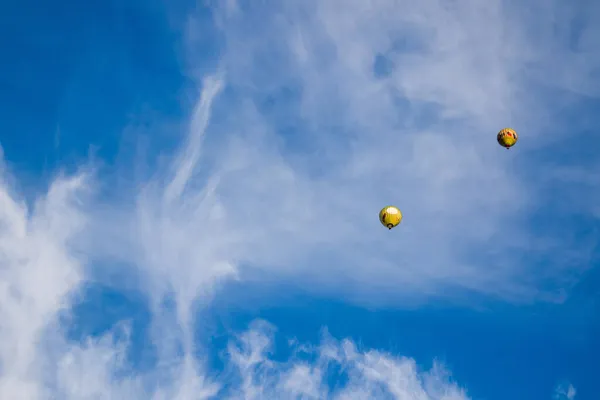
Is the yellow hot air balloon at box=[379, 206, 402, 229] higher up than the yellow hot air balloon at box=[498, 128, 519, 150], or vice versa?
the yellow hot air balloon at box=[498, 128, 519, 150]

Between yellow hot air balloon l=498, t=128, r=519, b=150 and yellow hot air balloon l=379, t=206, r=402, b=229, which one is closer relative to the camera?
yellow hot air balloon l=379, t=206, r=402, b=229

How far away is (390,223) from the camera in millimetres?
64625

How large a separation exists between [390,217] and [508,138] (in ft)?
77.5

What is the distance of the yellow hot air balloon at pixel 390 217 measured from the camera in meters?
64.6

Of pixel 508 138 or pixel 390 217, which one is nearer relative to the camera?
pixel 390 217

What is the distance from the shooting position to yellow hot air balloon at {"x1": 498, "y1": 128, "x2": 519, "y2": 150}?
233ft

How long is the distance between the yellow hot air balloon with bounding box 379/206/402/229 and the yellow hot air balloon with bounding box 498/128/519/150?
21.0 meters

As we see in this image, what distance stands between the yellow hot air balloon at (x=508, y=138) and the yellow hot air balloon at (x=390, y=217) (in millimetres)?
21006

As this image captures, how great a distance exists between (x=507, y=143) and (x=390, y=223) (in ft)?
77.2

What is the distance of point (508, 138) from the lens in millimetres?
71062

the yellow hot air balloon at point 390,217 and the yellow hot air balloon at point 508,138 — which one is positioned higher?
the yellow hot air balloon at point 508,138

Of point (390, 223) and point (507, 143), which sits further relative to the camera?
point (507, 143)

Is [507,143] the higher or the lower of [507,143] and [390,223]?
the higher

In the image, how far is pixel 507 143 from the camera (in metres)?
71.1
